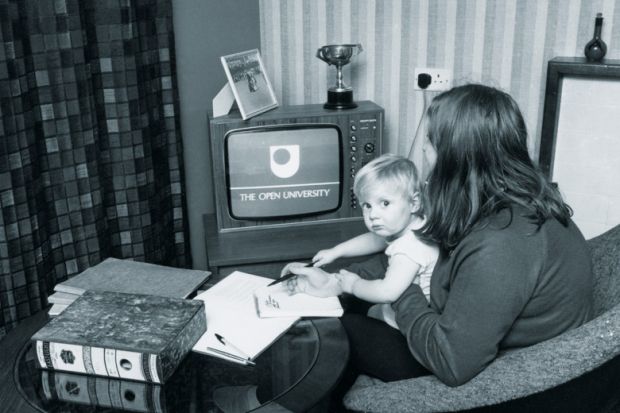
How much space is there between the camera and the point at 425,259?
55.2 inches

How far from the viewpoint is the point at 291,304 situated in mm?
1428

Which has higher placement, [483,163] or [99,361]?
[483,163]

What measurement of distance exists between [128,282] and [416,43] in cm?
134

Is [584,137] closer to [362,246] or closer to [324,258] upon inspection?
[362,246]

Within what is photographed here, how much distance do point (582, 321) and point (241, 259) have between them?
Result: 3.15 ft

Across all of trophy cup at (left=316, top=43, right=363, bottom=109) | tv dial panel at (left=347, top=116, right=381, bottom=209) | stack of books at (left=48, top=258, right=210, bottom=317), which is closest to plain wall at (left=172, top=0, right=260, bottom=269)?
trophy cup at (left=316, top=43, right=363, bottom=109)

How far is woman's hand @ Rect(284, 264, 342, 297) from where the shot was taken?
1.47 metres

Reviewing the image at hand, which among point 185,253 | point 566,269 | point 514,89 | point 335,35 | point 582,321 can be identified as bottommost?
point 185,253

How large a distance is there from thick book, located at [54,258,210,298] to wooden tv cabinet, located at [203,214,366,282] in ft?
0.96

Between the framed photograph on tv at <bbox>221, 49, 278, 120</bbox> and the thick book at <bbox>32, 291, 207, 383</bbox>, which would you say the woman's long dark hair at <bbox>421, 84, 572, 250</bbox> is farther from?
the framed photograph on tv at <bbox>221, 49, 278, 120</bbox>

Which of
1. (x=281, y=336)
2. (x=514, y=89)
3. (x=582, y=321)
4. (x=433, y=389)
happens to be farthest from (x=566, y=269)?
(x=514, y=89)

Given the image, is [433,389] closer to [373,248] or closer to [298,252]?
[373,248]

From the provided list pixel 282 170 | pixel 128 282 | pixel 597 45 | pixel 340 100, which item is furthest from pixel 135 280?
pixel 597 45

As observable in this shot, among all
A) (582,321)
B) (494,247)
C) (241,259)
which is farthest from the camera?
(241,259)
